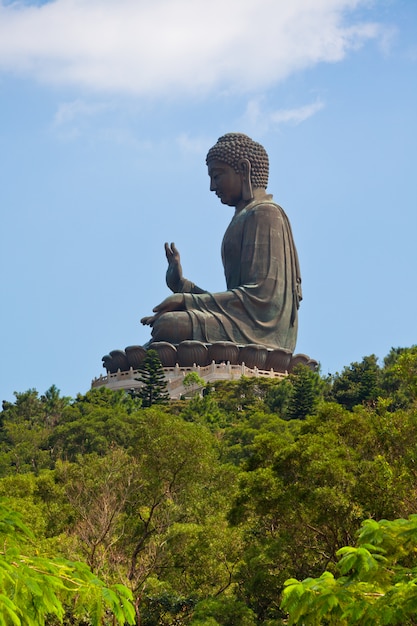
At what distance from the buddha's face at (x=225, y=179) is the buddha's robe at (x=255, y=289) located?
2.78 ft

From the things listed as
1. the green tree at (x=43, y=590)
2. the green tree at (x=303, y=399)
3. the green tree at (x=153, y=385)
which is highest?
the green tree at (x=153, y=385)

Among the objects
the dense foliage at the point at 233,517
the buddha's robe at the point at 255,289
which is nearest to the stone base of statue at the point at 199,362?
the buddha's robe at the point at 255,289

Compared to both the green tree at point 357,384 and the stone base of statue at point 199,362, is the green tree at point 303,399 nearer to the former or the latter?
the green tree at point 357,384

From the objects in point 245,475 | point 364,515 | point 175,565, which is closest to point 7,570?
point 364,515

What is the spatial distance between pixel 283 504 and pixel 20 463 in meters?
15.3

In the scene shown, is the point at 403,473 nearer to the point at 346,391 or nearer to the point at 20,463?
the point at 20,463

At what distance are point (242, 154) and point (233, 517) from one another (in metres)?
28.7

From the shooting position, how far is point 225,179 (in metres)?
42.0

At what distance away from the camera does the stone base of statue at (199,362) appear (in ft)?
124

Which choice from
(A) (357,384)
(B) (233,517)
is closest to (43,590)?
(B) (233,517)

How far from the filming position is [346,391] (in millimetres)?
32094

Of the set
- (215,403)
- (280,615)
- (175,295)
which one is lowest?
(280,615)

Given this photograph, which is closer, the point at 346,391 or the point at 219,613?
the point at 219,613

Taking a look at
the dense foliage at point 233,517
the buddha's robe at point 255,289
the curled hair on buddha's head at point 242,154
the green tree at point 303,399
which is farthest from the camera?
the curled hair on buddha's head at point 242,154
